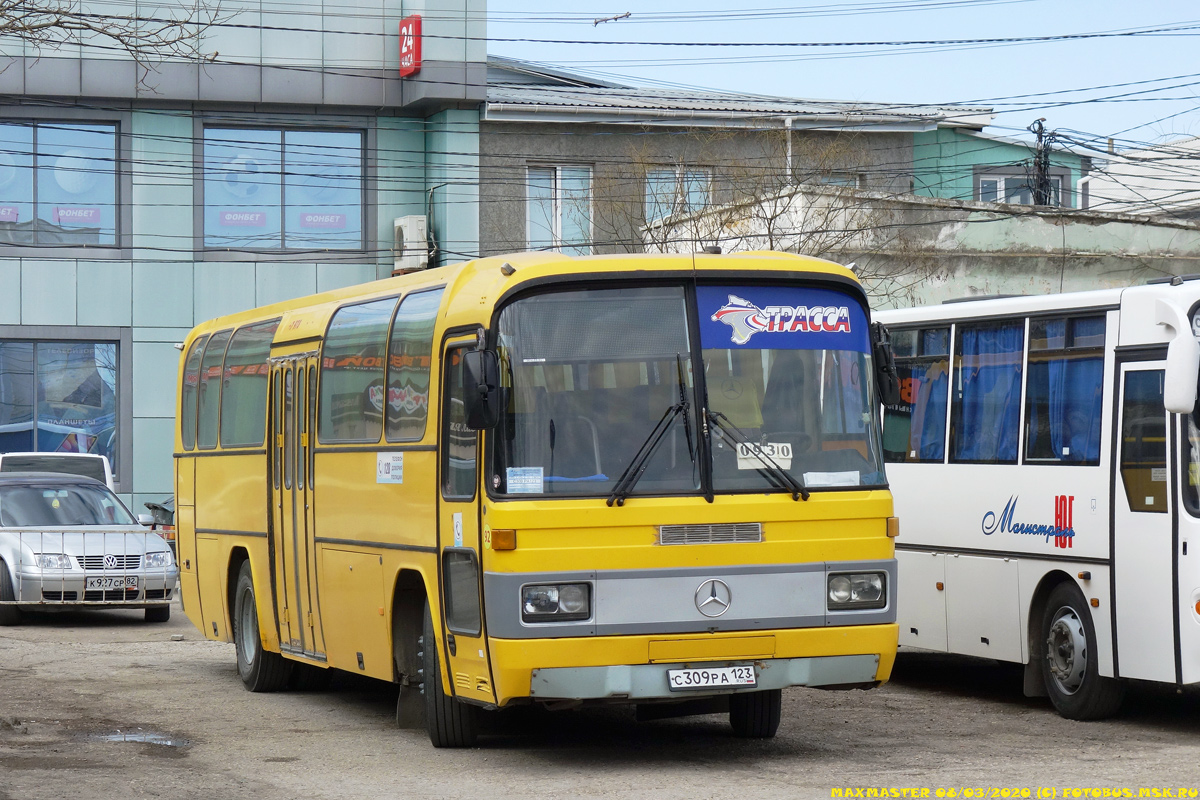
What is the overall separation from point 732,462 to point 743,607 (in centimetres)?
79

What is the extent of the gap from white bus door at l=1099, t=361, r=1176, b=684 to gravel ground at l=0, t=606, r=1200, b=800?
0.55 m

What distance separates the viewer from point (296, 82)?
3189 centimetres

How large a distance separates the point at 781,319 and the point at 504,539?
6.72ft

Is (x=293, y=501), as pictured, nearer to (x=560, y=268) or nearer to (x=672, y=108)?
(x=560, y=268)

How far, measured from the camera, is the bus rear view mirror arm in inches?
412

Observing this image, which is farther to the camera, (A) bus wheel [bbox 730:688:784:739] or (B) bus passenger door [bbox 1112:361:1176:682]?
(B) bus passenger door [bbox 1112:361:1176:682]

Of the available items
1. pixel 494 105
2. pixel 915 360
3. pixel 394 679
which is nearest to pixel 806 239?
pixel 494 105

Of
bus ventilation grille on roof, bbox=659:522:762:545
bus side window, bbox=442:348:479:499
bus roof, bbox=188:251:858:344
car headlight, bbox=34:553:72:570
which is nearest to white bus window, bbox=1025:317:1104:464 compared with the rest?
bus roof, bbox=188:251:858:344

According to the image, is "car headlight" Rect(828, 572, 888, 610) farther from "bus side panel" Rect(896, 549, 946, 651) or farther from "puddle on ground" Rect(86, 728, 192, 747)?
"puddle on ground" Rect(86, 728, 192, 747)

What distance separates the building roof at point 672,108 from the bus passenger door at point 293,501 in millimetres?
20029

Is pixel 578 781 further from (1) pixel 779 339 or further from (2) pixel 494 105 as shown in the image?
(2) pixel 494 105

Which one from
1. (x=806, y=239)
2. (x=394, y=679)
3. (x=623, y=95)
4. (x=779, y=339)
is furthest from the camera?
(x=623, y=95)

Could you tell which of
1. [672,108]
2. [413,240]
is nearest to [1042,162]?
[672,108]

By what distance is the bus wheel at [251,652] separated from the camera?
1420 cm
